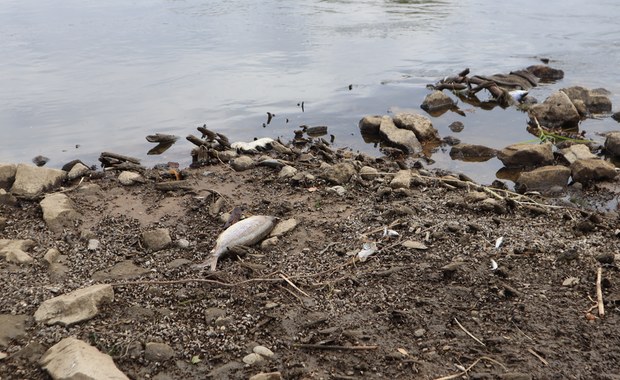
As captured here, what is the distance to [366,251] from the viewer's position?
4.70m

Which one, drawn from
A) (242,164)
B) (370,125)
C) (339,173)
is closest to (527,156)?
(370,125)

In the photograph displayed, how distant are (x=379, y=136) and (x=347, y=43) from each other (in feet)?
23.7

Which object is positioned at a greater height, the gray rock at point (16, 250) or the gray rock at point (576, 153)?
the gray rock at point (16, 250)

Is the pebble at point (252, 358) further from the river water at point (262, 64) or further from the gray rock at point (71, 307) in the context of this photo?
the river water at point (262, 64)

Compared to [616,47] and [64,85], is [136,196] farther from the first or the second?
[616,47]

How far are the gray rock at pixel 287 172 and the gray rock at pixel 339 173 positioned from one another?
14.4 inches

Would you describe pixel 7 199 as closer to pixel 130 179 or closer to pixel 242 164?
pixel 130 179

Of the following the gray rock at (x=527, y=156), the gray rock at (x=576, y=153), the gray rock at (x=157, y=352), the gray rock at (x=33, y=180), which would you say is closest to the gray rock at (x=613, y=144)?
the gray rock at (x=576, y=153)

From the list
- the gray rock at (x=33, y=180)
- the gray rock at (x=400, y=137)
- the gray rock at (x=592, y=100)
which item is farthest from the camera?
the gray rock at (x=592, y=100)

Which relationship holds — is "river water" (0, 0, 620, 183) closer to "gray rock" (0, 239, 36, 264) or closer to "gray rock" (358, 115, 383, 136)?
"gray rock" (358, 115, 383, 136)

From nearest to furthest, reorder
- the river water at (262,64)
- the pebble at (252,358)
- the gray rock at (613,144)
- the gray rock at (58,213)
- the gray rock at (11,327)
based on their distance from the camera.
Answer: the pebble at (252,358)
the gray rock at (11,327)
the gray rock at (58,213)
the gray rock at (613,144)
the river water at (262,64)

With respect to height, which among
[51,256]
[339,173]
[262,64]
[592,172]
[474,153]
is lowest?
[474,153]

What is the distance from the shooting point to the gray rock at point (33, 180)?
612 centimetres

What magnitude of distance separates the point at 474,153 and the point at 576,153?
Answer: 1.25 m
